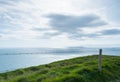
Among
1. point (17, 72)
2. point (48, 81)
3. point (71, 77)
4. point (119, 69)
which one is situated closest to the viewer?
point (48, 81)

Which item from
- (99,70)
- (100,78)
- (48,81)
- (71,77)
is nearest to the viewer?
(48,81)

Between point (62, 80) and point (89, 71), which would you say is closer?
point (62, 80)

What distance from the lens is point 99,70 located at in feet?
71.8

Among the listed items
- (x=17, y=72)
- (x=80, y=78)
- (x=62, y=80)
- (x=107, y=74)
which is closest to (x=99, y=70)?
(x=107, y=74)

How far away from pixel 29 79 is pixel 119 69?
39.5 ft

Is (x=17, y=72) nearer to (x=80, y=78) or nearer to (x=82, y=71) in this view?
(x=82, y=71)

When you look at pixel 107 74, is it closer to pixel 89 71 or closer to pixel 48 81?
pixel 89 71

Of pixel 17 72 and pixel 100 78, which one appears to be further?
pixel 17 72

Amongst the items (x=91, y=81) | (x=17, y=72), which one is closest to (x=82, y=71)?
(x=91, y=81)

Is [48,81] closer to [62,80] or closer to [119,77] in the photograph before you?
[62,80]

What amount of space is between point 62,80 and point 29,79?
3.31 meters

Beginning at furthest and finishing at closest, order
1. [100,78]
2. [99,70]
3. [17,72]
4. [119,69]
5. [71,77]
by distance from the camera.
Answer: [17,72]
[119,69]
[99,70]
[100,78]
[71,77]

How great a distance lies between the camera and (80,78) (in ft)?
59.5

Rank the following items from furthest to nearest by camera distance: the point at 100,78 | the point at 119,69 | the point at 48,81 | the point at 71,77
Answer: the point at 119,69
the point at 100,78
the point at 71,77
the point at 48,81
